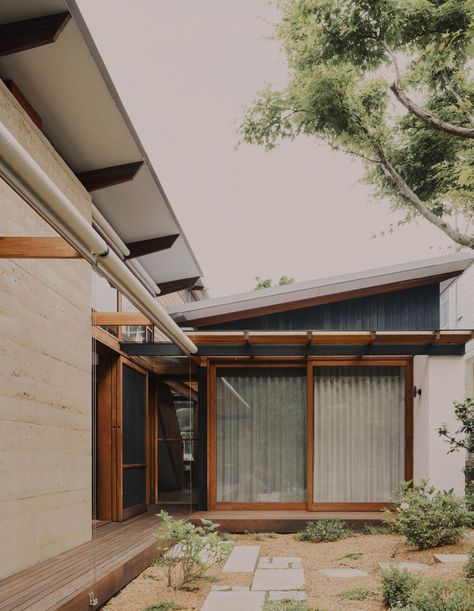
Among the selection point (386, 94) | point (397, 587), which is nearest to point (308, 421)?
point (397, 587)

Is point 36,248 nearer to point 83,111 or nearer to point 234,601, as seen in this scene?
point 83,111

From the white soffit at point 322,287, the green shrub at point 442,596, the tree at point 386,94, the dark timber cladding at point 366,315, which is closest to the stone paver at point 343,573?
the green shrub at point 442,596

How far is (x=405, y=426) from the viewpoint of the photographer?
33.1 ft

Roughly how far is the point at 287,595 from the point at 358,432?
4641mm

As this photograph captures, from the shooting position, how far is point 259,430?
10227mm

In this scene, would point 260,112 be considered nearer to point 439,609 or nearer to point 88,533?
point 88,533

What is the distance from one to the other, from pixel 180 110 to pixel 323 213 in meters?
9.89

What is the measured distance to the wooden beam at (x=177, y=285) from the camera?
12.6m

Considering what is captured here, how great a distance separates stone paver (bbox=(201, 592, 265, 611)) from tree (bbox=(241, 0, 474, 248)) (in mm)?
3731

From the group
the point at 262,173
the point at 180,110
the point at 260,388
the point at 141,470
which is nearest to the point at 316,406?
the point at 260,388

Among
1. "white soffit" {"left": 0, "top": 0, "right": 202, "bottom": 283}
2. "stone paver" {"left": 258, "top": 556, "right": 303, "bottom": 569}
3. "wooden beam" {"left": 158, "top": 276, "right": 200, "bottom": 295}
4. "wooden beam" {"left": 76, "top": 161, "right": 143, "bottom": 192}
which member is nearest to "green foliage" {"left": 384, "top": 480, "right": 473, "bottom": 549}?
"stone paver" {"left": 258, "top": 556, "right": 303, "bottom": 569}

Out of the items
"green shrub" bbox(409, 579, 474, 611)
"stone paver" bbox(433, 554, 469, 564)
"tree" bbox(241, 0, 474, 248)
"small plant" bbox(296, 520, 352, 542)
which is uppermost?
"tree" bbox(241, 0, 474, 248)

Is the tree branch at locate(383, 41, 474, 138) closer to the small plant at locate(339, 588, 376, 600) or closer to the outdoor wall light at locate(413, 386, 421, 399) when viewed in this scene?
the outdoor wall light at locate(413, 386, 421, 399)

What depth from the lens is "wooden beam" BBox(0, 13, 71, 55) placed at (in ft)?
15.1
